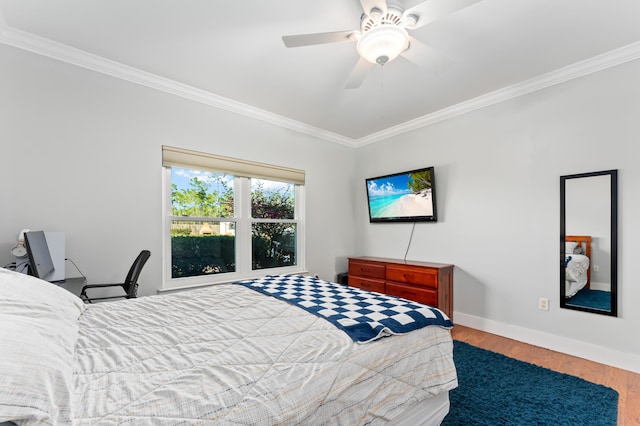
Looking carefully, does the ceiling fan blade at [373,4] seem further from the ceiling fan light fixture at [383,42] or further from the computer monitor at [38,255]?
the computer monitor at [38,255]

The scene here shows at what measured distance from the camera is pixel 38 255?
6.59 feet

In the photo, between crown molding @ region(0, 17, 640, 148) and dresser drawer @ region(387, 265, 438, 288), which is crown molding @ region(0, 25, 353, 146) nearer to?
crown molding @ region(0, 17, 640, 148)

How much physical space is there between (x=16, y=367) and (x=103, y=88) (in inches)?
106

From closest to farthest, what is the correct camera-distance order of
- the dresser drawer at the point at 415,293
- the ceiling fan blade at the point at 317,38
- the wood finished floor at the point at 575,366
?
the ceiling fan blade at the point at 317,38, the wood finished floor at the point at 575,366, the dresser drawer at the point at 415,293

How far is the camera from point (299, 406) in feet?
3.05

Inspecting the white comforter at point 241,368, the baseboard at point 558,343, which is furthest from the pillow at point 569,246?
the white comforter at point 241,368

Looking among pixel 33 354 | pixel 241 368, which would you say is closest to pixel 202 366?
pixel 241 368

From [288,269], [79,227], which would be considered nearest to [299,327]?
[79,227]

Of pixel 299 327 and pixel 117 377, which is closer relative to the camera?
pixel 117 377

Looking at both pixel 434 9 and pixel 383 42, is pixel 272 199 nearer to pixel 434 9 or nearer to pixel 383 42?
pixel 383 42

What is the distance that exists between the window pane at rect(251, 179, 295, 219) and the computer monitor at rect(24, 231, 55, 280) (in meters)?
1.93

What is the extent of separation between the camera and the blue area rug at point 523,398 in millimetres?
1752

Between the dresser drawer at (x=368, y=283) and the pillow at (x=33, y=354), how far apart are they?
3.12 meters

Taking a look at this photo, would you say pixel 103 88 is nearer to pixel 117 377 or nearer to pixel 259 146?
pixel 259 146
